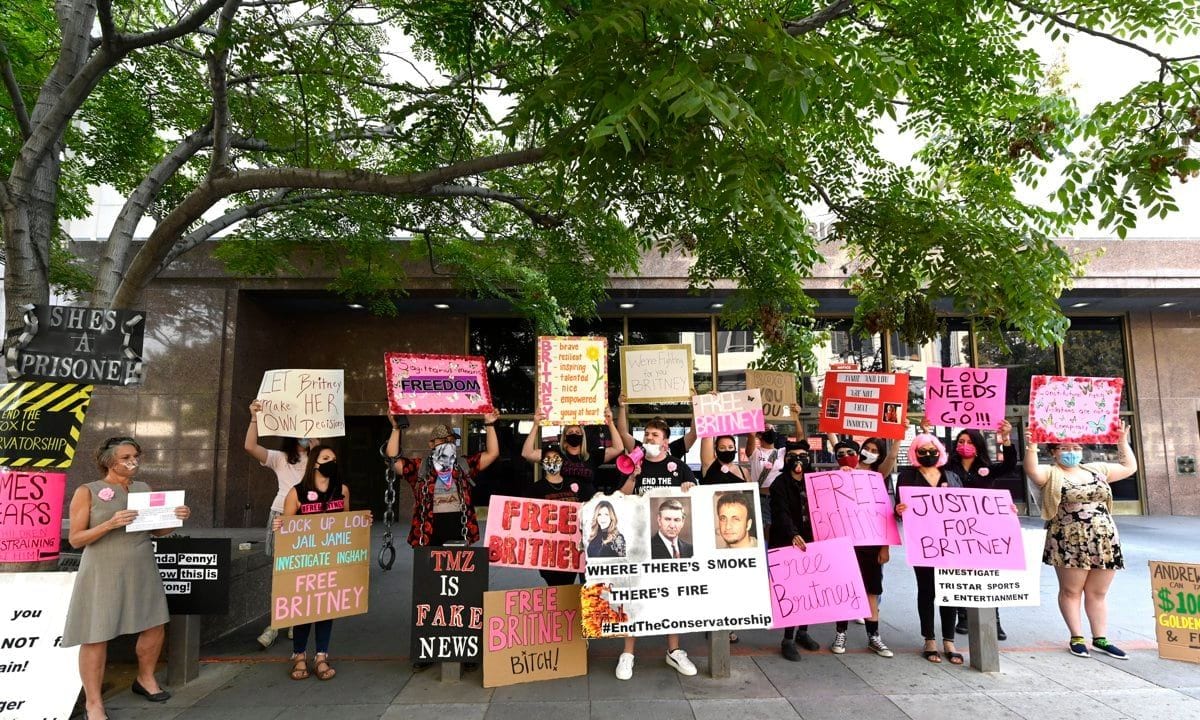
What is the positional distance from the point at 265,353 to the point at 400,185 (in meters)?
10.4

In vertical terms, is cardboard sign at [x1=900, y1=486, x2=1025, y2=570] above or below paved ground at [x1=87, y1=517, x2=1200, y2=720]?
above

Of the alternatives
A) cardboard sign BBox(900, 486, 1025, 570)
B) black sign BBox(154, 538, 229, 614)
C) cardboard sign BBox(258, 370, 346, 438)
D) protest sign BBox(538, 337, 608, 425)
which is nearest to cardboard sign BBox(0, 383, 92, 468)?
black sign BBox(154, 538, 229, 614)

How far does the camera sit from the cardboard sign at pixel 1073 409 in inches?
211

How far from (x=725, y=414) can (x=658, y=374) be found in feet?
2.58

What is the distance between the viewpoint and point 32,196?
5117mm

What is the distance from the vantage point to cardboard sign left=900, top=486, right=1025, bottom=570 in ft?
16.6

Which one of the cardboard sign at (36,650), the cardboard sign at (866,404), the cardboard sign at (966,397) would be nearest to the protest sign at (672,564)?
the cardboard sign at (866,404)

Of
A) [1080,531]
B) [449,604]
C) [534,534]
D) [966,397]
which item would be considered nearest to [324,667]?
[449,604]

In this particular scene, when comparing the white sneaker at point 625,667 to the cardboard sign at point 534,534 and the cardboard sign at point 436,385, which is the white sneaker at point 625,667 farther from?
the cardboard sign at point 436,385

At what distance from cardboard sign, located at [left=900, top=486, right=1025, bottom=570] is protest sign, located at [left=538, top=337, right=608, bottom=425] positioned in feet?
8.78

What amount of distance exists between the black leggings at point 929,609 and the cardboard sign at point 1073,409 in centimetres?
146

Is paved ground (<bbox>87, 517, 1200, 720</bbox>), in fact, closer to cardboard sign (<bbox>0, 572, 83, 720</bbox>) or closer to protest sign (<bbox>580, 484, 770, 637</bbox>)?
cardboard sign (<bbox>0, 572, 83, 720</bbox>)

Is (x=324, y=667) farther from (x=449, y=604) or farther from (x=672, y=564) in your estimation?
(x=672, y=564)

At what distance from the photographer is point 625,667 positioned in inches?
193
